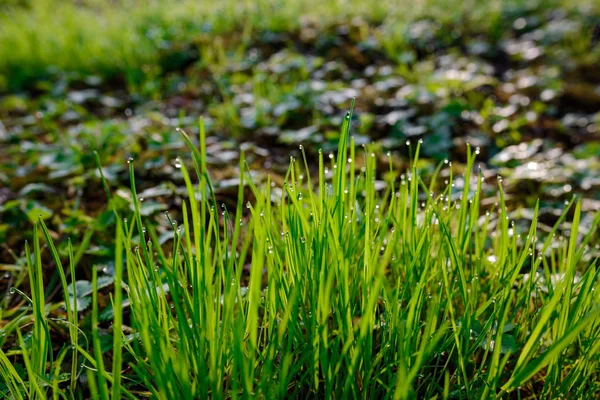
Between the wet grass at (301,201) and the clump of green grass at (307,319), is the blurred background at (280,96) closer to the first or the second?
the wet grass at (301,201)

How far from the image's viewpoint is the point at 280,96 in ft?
10.0

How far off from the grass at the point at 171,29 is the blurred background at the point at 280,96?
0.02 m

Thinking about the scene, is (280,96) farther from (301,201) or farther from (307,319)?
(307,319)

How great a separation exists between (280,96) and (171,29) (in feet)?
5.61

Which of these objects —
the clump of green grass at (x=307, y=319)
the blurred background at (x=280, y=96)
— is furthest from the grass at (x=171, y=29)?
the clump of green grass at (x=307, y=319)

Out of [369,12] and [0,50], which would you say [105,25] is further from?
[369,12]

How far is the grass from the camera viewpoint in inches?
149

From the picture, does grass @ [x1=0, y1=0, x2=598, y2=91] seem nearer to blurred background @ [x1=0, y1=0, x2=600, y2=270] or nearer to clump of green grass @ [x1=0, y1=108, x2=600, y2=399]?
blurred background @ [x1=0, y1=0, x2=600, y2=270]

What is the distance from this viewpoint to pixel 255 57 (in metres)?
3.74

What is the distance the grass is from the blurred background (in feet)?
0.06

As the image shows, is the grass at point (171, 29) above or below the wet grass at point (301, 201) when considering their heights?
above

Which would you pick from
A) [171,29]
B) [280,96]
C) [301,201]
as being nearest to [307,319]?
[301,201]

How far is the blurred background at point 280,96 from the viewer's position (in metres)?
2.23

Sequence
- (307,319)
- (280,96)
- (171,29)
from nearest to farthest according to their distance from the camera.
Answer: (307,319) → (280,96) → (171,29)
